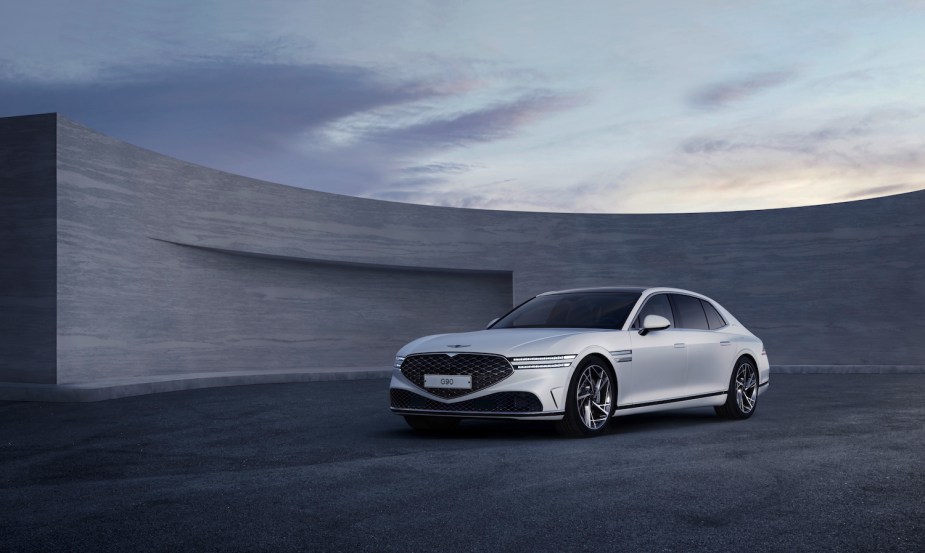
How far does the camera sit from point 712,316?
11.1 metres

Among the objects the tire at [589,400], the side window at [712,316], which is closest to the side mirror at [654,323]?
the tire at [589,400]

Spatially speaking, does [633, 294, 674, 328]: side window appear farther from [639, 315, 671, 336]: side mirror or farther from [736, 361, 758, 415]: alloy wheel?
[736, 361, 758, 415]: alloy wheel

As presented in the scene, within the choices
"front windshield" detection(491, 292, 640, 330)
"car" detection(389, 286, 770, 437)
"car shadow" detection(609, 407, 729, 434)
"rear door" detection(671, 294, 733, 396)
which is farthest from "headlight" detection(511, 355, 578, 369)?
"rear door" detection(671, 294, 733, 396)

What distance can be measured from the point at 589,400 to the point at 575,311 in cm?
148

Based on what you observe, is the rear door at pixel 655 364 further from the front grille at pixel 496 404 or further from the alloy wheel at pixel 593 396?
the front grille at pixel 496 404

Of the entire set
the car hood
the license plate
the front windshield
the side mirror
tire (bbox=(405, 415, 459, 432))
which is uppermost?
the front windshield

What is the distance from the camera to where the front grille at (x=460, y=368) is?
8.42 metres

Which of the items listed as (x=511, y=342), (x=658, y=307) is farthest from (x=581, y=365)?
(x=658, y=307)

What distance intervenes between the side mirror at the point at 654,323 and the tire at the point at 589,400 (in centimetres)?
72

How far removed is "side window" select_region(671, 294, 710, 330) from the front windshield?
2.36 ft

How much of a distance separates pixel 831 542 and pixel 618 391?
460cm

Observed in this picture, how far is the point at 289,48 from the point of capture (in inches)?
600

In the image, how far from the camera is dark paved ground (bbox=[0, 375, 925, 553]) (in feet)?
15.1

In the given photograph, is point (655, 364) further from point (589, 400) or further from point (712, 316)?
point (712, 316)
